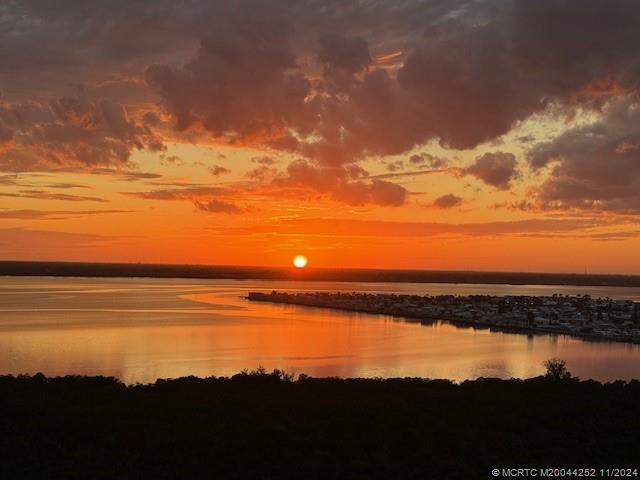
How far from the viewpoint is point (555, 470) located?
13.8 meters

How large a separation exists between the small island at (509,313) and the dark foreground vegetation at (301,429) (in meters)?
50.7

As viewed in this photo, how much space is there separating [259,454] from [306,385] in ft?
27.8

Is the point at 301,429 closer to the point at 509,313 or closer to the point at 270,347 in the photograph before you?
the point at 270,347

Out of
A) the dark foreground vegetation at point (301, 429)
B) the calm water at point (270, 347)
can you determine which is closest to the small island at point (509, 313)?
the calm water at point (270, 347)

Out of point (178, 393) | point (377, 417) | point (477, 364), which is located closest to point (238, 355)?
point (477, 364)

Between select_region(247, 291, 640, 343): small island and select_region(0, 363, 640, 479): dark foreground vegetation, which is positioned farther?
select_region(247, 291, 640, 343): small island

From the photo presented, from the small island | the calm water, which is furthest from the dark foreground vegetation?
the small island

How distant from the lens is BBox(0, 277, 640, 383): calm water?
4284 cm

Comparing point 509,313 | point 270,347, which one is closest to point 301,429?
point 270,347

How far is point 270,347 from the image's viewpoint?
54438 millimetres

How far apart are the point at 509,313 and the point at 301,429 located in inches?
2821

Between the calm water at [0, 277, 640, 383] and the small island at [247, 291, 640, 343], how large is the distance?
385 cm

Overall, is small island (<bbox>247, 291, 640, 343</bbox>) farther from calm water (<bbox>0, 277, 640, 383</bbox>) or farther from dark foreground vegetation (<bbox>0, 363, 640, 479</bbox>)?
dark foreground vegetation (<bbox>0, 363, 640, 479</bbox>)

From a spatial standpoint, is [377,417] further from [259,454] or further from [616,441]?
[616,441]
